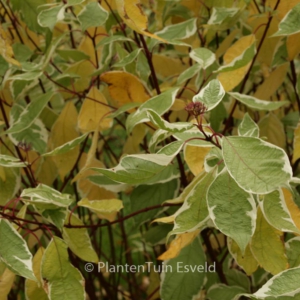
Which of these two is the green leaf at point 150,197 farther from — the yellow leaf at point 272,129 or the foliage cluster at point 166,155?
the yellow leaf at point 272,129

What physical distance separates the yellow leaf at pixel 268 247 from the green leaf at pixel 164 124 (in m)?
0.18

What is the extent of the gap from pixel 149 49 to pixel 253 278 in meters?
0.54

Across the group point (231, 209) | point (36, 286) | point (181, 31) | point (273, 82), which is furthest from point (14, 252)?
point (273, 82)

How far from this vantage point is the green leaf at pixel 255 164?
0.55m

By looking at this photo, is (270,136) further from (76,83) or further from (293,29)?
(76,83)

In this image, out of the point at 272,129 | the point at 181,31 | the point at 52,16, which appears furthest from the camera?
the point at 272,129

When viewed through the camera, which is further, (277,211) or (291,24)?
(291,24)

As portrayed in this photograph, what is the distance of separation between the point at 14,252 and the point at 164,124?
0.93 feet

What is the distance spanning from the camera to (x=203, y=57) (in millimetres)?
896

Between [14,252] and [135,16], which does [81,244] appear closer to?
[14,252]

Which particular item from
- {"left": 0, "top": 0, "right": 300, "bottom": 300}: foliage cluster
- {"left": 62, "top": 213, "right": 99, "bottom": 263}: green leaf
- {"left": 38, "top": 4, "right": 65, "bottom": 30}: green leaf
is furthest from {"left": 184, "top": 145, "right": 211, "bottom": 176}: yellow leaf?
{"left": 38, "top": 4, "right": 65, "bottom": 30}: green leaf

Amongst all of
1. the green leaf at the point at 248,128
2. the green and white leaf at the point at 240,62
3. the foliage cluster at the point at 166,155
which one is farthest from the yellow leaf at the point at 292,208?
the green and white leaf at the point at 240,62

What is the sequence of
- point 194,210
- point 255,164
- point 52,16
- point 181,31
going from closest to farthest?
point 255,164
point 194,210
point 52,16
point 181,31

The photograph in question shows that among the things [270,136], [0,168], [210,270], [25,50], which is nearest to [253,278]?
[210,270]
